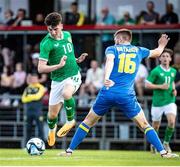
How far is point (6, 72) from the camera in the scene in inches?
1108

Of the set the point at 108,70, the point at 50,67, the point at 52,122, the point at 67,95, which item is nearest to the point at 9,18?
the point at 52,122

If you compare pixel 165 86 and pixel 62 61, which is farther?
pixel 165 86

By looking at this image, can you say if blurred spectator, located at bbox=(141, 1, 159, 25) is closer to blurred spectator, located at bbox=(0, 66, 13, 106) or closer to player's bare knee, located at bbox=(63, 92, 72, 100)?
blurred spectator, located at bbox=(0, 66, 13, 106)

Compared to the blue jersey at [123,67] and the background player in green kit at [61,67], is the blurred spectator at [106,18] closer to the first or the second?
the background player in green kit at [61,67]

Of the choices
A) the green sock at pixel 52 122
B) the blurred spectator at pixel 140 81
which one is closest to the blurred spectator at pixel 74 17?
the blurred spectator at pixel 140 81

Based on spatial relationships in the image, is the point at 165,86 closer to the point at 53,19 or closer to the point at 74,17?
the point at 53,19

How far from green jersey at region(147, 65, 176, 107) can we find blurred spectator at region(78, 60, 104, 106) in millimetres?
5285

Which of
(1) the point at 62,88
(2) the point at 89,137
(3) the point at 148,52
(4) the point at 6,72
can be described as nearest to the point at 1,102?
(4) the point at 6,72

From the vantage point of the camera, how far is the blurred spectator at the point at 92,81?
26.6 metres

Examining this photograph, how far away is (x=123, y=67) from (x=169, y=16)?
11.2 meters

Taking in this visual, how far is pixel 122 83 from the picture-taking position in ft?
53.7

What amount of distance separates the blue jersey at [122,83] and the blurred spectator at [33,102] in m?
9.46

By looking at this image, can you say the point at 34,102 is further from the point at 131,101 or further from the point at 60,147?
the point at 131,101

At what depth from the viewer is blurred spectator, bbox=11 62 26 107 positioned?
27.8m
